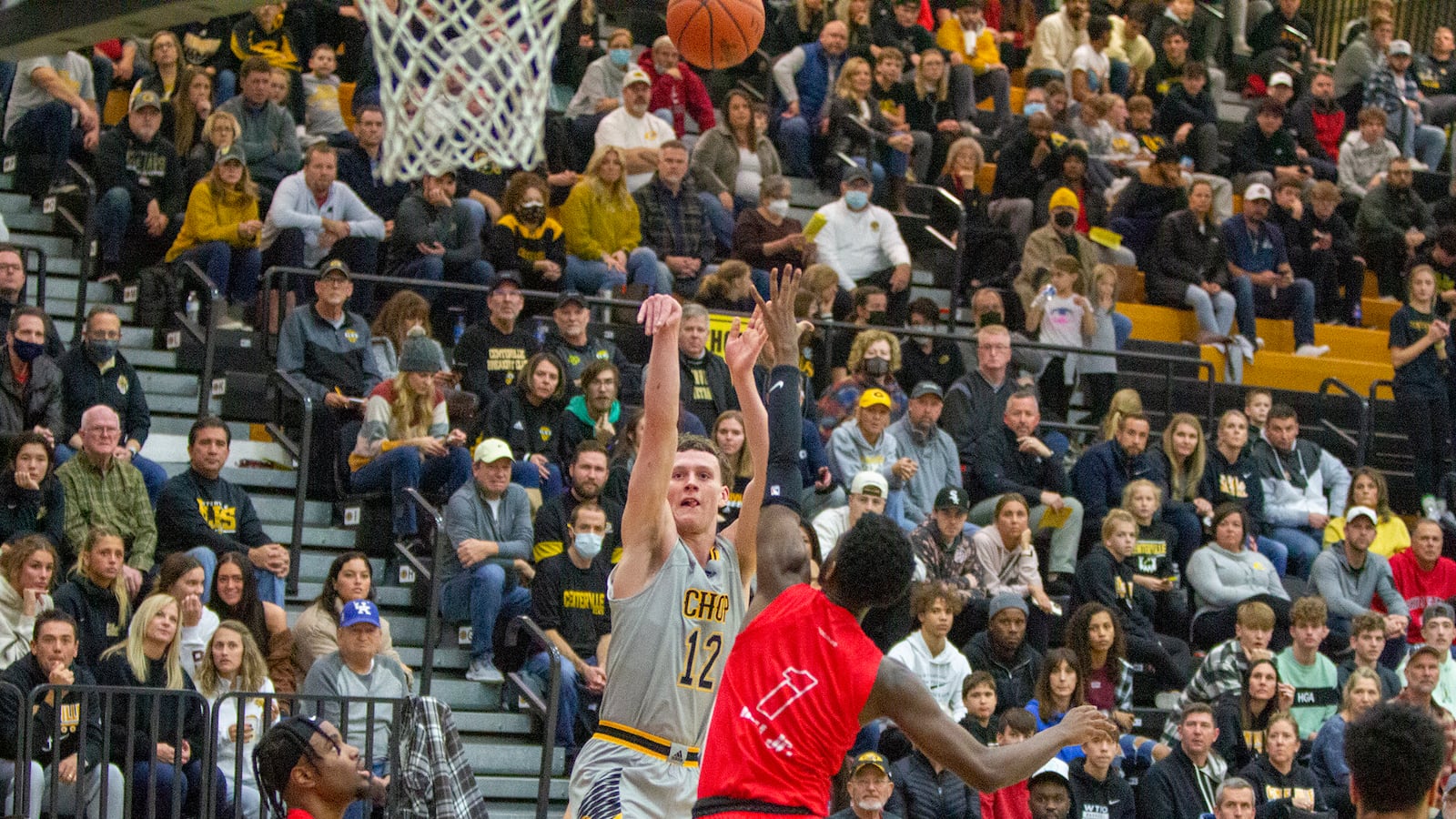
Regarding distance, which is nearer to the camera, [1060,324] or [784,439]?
[784,439]

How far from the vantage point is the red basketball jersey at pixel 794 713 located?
19.4ft

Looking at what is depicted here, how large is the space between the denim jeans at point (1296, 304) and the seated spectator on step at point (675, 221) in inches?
247

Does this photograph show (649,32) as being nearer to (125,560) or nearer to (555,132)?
(555,132)

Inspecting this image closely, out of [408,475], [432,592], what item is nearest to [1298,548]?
[408,475]

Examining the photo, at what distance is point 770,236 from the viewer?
1617cm

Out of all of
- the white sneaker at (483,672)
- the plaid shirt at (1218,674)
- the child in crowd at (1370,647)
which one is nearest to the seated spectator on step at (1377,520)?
the child in crowd at (1370,647)

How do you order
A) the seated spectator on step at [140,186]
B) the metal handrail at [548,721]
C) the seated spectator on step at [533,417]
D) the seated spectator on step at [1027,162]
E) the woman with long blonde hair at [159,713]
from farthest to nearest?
the seated spectator on step at [1027,162] < the seated spectator on step at [140,186] < the seated spectator on step at [533,417] < the metal handrail at [548,721] < the woman with long blonde hair at [159,713]

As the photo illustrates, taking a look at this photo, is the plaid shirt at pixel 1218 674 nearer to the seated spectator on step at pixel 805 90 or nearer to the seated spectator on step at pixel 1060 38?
the seated spectator on step at pixel 805 90

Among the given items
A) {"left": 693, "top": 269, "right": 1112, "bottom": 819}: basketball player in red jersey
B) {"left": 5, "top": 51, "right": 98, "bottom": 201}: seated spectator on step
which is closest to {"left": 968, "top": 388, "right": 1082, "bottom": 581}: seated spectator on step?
{"left": 5, "top": 51, "right": 98, "bottom": 201}: seated spectator on step

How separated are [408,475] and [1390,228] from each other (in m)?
11.7

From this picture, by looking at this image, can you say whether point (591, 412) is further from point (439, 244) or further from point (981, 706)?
point (981, 706)

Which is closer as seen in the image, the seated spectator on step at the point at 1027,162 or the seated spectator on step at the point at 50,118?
the seated spectator on step at the point at 50,118

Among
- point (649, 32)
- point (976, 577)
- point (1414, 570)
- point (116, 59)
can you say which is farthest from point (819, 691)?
point (649, 32)

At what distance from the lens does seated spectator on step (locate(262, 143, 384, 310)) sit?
14195mm
